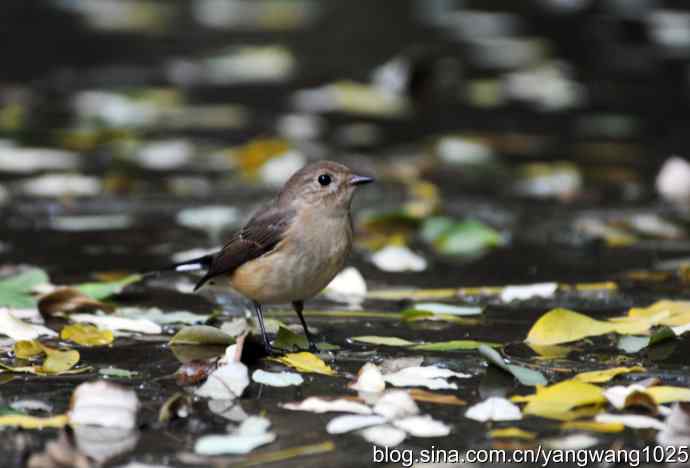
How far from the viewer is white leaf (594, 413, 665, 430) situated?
14.9 ft

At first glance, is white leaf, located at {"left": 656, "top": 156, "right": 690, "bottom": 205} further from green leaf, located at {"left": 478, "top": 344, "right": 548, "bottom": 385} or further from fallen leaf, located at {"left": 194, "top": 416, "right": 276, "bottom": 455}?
fallen leaf, located at {"left": 194, "top": 416, "right": 276, "bottom": 455}

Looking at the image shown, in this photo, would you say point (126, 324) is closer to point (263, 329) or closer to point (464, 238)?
point (263, 329)

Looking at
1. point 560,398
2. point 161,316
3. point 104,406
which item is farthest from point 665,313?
point 104,406

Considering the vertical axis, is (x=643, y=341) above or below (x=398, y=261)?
below

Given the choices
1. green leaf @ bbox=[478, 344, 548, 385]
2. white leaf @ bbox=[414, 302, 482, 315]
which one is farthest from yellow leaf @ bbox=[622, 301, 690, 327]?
green leaf @ bbox=[478, 344, 548, 385]

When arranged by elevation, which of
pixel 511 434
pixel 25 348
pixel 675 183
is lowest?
pixel 511 434

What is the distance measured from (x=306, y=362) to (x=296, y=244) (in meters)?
0.70

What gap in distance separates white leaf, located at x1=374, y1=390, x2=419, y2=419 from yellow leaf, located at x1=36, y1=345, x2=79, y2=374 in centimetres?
136

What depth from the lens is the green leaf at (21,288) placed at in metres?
6.31

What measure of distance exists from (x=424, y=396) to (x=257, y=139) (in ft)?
19.3

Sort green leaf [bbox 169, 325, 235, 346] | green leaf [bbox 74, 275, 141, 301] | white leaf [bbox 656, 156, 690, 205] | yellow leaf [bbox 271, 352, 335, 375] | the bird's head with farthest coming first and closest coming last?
white leaf [bbox 656, 156, 690, 205] → green leaf [bbox 74, 275, 141, 301] → the bird's head → green leaf [bbox 169, 325, 235, 346] → yellow leaf [bbox 271, 352, 335, 375]

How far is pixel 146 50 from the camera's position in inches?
531

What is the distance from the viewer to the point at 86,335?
5852 millimetres

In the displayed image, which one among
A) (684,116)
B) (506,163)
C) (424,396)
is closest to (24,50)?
(506,163)
